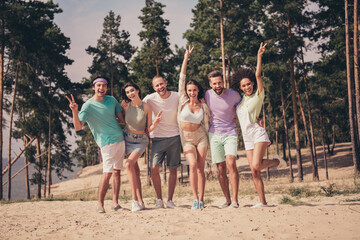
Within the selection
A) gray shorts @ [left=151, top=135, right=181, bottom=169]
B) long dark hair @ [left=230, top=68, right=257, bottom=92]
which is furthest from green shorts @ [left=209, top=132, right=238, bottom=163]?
long dark hair @ [left=230, top=68, right=257, bottom=92]

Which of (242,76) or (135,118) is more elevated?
(242,76)

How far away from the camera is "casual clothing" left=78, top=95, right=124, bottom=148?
Result: 20.5 ft

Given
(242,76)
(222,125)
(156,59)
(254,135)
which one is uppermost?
(156,59)

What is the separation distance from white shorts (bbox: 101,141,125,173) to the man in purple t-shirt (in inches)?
78.6

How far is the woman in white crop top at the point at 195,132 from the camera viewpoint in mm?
6074

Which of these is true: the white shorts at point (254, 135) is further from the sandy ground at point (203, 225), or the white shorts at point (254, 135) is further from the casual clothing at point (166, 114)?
the casual clothing at point (166, 114)

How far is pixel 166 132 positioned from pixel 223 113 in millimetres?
1317

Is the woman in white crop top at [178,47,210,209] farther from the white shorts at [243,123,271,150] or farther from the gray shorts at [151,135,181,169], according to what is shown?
the white shorts at [243,123,271,150]

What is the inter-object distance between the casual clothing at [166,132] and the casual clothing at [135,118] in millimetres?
291

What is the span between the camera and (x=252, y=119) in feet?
19.2

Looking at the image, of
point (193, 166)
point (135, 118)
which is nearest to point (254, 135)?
point (193, 166)

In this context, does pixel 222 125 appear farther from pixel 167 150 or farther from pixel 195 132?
pixel 167 150

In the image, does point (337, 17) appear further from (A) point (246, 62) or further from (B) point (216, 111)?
(B) point (216, 111)

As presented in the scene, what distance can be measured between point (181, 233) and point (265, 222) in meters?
1.43
